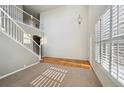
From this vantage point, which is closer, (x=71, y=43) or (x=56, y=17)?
(x=71, y=43)

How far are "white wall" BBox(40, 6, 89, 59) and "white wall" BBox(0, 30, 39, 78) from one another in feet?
12.1

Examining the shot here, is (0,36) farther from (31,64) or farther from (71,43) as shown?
(71,43)

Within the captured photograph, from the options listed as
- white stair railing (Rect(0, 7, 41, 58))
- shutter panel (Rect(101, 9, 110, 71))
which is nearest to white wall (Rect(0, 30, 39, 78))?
white stair railing (Rect(0, 7, 41, 58))

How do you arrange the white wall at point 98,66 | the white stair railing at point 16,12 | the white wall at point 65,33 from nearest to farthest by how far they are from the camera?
the white wall at point 98,66 → the white stair railing at point 16,12 → the white wall at point 65,33

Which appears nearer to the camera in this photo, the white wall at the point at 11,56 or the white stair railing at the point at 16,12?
the white wall at the point at 11,56

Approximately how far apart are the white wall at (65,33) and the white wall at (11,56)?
369 centimetres

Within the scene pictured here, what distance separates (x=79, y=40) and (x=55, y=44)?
6.72 feet

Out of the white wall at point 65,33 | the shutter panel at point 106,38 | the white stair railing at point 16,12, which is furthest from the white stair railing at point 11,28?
the shutter panel at point 106,38

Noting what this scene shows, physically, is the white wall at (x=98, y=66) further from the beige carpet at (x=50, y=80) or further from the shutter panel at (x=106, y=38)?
the beige carpet at (x=50, y=80)

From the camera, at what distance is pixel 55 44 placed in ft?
27.7

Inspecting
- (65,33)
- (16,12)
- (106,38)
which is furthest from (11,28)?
(106,38)

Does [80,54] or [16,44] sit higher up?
[16,44]

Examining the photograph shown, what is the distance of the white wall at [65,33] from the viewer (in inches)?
290
